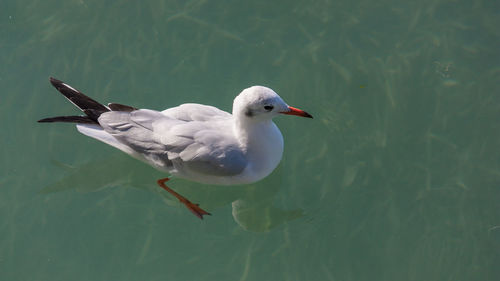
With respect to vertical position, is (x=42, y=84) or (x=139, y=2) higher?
(x=139, y=2)

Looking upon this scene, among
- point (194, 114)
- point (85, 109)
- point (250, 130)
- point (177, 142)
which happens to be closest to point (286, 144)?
point (250, 130)

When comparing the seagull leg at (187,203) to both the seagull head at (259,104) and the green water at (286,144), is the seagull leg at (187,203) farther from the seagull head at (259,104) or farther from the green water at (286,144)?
the seagull head at (259,104)

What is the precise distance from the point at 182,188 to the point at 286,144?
1.12 meters

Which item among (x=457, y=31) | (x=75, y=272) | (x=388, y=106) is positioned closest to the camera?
(x=75, y=272)

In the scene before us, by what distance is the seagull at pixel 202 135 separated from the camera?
14.3ft

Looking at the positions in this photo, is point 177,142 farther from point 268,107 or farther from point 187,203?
point 268,107

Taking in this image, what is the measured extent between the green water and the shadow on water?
0.01m

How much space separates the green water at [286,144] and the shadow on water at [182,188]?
1cm

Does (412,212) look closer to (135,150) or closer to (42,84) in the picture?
(135,150)

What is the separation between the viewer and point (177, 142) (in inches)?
176

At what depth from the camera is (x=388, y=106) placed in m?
5.50

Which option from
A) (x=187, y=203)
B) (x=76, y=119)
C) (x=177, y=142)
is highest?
(x=76, y=119)

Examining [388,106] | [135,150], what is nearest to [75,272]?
[135,150]

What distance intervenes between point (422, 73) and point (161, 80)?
9.39 feet
